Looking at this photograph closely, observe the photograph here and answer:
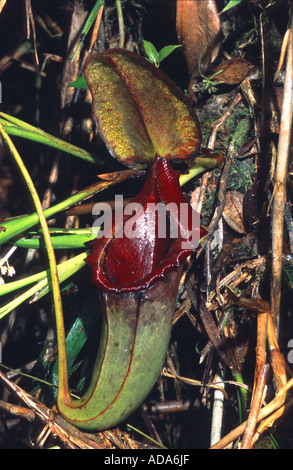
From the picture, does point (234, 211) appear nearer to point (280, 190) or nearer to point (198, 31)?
point (280, 190)

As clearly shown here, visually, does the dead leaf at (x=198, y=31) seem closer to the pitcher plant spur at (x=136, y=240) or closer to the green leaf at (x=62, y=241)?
the pitcher plant spur at (x=136, y=240)

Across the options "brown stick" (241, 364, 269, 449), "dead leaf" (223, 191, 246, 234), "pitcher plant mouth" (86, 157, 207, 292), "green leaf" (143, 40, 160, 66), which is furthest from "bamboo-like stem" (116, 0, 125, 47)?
"brown stick" (241, 364, 269, 449)

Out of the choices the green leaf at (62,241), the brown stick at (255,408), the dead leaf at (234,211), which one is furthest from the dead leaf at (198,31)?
the brown stick at (255,408)

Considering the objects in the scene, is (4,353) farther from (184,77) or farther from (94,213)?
(184,77)

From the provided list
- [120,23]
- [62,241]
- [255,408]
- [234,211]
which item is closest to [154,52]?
[120,23]

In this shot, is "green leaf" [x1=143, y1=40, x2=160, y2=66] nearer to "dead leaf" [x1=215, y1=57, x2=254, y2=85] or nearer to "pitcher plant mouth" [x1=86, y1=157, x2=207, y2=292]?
"dead leaf" [x1=215, y1=57, x2=254, y2=85]
